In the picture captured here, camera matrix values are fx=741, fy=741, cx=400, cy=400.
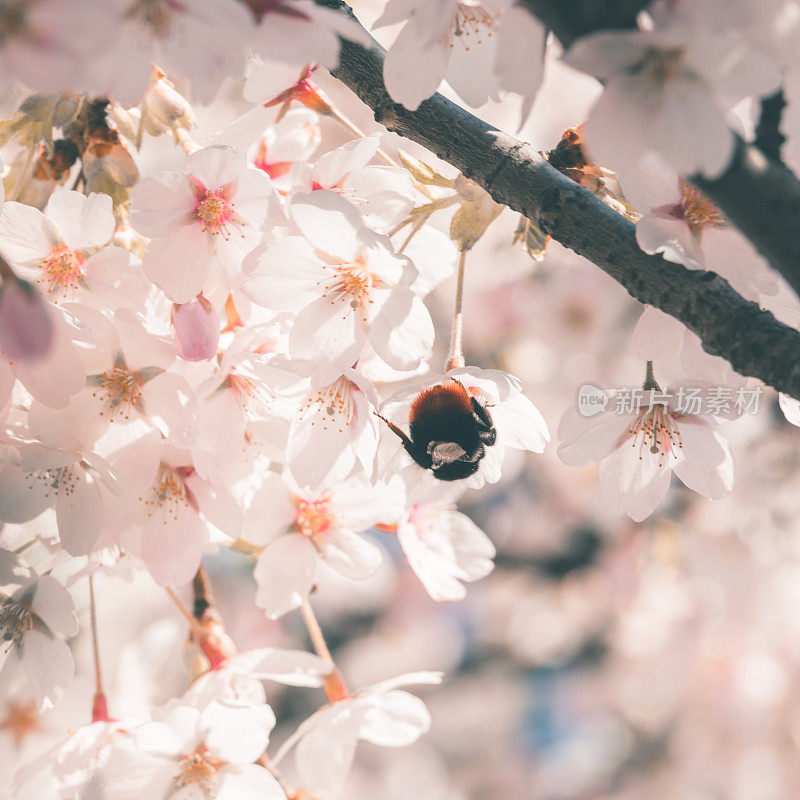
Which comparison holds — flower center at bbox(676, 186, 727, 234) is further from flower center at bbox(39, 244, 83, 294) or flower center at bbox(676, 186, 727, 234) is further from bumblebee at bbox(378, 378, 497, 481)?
flower center at bbox(39, 244, 83, 294)

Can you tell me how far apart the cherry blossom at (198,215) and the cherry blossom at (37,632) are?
33 centimetres

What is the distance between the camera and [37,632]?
0.72m

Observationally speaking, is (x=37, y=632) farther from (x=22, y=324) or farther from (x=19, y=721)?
(x=19, y=721)

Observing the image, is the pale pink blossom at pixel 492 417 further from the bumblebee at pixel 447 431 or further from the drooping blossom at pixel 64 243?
the drooping blossom at pixel 64 243

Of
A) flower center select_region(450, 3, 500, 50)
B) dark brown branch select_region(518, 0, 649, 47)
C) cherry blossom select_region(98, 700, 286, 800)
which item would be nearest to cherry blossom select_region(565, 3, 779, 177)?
dark brown branch select_region(518, 0, 649, 47)

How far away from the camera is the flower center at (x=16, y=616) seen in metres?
0.72

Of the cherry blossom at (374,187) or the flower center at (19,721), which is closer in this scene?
the cherry blossom at (374,187)

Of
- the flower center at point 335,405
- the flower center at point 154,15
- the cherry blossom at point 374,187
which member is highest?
the flower center at point 154,15

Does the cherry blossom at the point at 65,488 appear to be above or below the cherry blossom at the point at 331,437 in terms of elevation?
below

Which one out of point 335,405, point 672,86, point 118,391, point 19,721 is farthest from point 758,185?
point 19,721

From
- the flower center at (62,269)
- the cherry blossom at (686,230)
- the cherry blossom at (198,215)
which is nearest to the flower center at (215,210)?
the cherry blossom at (198,215)

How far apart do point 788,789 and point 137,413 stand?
11.2 ft

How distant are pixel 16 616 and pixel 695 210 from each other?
0.71m

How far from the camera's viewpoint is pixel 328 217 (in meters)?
0.57
